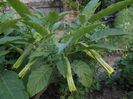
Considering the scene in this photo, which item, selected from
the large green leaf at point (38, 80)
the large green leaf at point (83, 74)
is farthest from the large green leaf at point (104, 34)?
the large green leaf at point (38, 80)

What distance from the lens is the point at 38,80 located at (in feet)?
6.07

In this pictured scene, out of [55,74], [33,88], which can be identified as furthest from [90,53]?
[33,88]

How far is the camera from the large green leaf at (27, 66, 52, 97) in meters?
1.82

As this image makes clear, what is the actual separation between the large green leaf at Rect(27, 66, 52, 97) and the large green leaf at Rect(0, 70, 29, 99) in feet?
0.23

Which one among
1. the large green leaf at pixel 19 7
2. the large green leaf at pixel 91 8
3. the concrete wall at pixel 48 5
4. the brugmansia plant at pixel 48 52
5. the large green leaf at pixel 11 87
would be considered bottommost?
the concrete wall at pixel 48 5

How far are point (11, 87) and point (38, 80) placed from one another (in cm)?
24

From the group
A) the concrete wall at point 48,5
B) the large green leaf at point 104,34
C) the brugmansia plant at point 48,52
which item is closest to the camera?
the brugmansia plant at point 48,52

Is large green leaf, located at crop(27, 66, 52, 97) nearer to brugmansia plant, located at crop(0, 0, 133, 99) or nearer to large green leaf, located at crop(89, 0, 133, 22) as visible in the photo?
brugmansia plant, located at crop(0, 0, 133, 99)

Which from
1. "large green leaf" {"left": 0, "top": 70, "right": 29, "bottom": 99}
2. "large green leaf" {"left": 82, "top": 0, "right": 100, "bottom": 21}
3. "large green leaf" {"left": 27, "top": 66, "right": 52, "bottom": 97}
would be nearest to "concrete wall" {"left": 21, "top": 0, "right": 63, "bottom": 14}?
"large green leaf" {"left": 82, "top": 0, "right": 100, "bottom": 21}

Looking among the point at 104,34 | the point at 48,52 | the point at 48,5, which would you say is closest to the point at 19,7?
the point at 48,52

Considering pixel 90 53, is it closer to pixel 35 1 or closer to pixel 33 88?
pixel 33 88

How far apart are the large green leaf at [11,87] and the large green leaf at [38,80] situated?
7 centimetres

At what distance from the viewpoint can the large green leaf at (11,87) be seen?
1.84 metres

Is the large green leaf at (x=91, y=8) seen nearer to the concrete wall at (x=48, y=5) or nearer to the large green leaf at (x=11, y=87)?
the large green leaf at (x=11, y=87)
